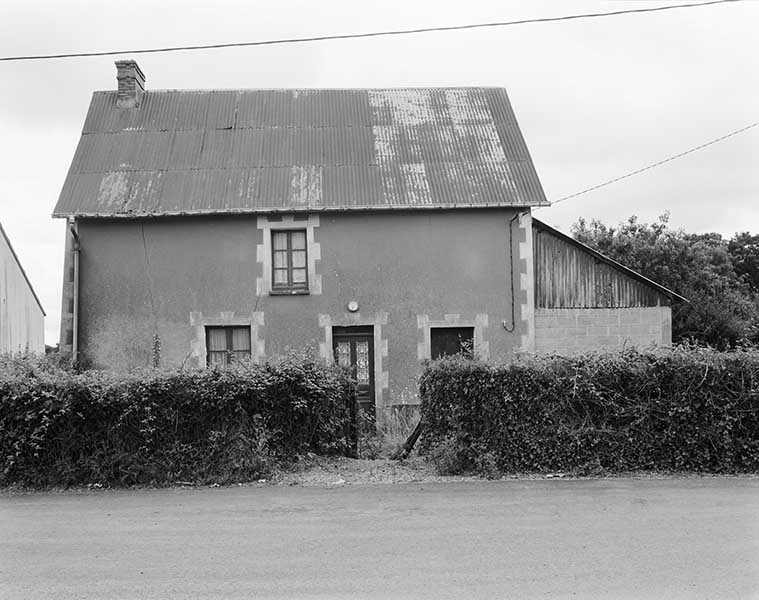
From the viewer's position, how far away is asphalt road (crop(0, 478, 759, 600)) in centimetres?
654

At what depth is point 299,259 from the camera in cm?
1819

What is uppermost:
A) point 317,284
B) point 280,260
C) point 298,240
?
point 298,240

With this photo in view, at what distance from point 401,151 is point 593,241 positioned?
46.5ft

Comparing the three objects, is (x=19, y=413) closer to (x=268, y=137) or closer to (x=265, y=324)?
(x=265, y=324)

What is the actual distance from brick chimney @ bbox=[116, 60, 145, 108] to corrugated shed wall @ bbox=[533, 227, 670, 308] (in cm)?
965

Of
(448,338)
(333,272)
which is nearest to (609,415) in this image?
(448,338)

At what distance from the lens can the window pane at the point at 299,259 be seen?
59.6 feet

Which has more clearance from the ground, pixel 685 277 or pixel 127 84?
pixel 127 84

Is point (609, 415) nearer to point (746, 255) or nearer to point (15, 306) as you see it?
point (15, 306)

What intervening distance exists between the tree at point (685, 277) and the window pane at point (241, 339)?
11.2 metres

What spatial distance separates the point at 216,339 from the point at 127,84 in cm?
675

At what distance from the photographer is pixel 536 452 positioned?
11.2 meters

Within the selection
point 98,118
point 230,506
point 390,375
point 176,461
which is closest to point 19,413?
point 176,461

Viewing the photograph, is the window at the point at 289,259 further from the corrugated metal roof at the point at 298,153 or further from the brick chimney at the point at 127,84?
the brick chimney at the point at 127,84
